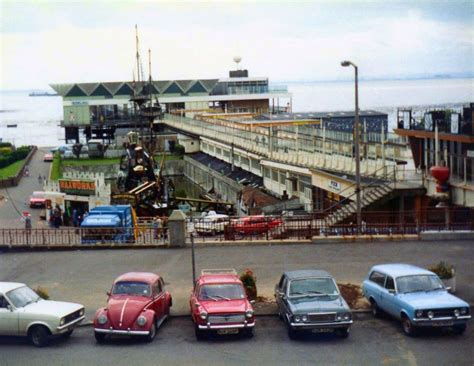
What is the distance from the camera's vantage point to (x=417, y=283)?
15.4 m

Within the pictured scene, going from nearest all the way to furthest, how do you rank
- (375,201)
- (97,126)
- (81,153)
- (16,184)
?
(375,201), (16,184), (81,153), (97,126)

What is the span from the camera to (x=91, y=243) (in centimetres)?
2538

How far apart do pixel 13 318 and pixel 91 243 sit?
10914mm

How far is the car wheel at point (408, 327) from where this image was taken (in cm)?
1454

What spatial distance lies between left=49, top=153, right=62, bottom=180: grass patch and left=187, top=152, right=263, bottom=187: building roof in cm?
1304

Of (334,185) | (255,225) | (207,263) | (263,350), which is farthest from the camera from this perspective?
(334,185)

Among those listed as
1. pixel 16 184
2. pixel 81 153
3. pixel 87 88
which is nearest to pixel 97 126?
pixel 87 88

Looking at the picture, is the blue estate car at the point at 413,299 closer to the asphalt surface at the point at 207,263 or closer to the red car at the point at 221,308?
the asphalt surface at the point at 207,263

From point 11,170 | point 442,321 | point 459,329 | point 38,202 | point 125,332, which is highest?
point 442,321

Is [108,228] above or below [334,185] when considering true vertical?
below

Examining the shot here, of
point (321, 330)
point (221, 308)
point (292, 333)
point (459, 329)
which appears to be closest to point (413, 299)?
point (459, 329)

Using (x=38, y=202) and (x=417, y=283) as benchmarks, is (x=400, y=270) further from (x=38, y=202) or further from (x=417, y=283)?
(x=38, y=202)

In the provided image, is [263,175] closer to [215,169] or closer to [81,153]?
[215,169]

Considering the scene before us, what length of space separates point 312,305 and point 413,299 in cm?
198
